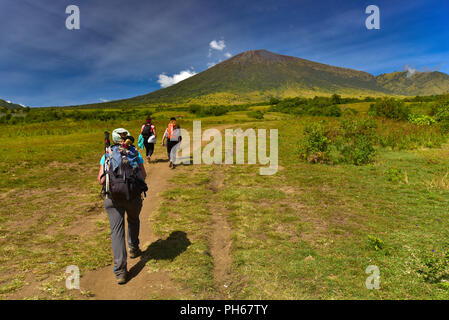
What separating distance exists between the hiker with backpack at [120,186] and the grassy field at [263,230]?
77cm

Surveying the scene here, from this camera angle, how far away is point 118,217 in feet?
14.1

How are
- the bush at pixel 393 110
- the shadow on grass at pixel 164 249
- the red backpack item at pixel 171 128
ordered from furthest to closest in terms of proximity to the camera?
the bush at pixel 393 110
the red backpack item at pixel 171 128
the shadow on grass at pixel 164 249

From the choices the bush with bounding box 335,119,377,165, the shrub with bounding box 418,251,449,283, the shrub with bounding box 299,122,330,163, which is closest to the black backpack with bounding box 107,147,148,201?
the shrub with bounding box 418,251,449,283

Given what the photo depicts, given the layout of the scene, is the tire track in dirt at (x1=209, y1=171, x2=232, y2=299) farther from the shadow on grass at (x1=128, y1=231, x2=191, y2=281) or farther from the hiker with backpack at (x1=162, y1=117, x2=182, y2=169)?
the hiker with backpack at (x1=162, y1=117, x2=182, y2=169)

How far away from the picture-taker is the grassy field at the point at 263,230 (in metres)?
4.06

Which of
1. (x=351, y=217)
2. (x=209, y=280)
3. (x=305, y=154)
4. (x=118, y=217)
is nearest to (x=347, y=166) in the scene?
(x=305, y=154)

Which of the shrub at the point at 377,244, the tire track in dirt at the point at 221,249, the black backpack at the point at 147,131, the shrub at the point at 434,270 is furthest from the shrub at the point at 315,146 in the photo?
the shrub at the point at 434,270

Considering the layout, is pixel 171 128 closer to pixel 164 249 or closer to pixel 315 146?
pixel 164 249

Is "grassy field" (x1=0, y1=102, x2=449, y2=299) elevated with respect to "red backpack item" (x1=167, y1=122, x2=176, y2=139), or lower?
lower

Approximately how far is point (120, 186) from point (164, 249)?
1.98m

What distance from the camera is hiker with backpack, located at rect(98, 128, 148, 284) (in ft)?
13.5

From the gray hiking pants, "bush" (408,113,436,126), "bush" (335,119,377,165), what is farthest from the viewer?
"bush" (408,113,436,126)

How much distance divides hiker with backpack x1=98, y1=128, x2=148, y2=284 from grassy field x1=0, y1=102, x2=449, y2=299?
774 millimetres

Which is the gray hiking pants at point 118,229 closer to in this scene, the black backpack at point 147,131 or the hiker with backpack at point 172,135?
the hiker with backpack at point 172,135
